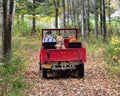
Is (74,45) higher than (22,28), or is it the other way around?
(22,28)

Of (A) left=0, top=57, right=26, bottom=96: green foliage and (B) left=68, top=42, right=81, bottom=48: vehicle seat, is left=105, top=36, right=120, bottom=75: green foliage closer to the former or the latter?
(B) left=68, top=42, right=81, bottom=48: vehicle seat

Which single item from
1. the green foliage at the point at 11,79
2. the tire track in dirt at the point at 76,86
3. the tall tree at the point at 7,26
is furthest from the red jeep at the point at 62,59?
the tall tree at the point at 7,26

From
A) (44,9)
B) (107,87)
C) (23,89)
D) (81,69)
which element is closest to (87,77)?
(81,69)

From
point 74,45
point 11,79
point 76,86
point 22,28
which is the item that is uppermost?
point 22,28

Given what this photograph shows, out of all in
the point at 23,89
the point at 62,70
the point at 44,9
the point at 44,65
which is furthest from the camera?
the point at 44,9

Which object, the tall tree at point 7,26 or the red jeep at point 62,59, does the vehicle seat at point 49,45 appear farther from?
the tall tree at point 7,26

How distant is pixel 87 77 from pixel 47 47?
2.04m

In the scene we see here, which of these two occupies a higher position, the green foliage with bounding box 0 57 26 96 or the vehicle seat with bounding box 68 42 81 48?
the vehicle seat with bounding box 68 42 81 48

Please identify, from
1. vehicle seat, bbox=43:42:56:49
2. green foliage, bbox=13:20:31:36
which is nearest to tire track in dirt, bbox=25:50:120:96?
vehicle seat, bbox=43:42:56:49

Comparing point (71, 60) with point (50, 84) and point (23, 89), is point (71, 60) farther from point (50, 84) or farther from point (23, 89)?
point (23, 89)

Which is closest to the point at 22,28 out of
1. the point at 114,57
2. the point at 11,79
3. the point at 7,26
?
the point at 114,57

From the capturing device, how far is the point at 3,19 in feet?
48.7

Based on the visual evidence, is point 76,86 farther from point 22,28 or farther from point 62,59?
point 22,28

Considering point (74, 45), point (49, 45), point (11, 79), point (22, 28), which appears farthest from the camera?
point (22, 28)
